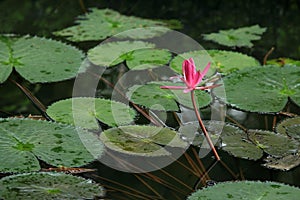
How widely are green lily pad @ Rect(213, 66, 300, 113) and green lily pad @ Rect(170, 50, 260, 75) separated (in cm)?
9

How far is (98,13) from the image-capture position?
2721 mm

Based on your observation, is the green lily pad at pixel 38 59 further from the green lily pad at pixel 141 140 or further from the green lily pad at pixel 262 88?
the green lily pad at pixel 262 88

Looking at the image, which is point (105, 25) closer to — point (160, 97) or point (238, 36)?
point (238, 36)

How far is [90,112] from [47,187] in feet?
1.36

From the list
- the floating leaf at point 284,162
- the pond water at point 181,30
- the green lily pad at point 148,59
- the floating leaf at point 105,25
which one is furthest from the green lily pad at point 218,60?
the floating leaf at point 284,162

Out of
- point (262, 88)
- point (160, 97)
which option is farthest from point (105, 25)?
point (262, 88)

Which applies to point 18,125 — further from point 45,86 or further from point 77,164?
point 45,86

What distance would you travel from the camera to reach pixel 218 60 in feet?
7.36

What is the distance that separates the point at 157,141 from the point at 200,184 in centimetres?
19

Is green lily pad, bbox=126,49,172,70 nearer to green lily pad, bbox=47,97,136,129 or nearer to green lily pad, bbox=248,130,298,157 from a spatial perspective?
green lily pad, bbox=47,97,136,129

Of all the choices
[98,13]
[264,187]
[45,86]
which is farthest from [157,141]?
[98,13]

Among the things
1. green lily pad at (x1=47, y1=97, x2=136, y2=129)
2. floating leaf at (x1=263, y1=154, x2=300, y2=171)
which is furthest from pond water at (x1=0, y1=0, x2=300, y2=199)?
green lily pad at (x1=47, y1=97, x2=136, y2=129)

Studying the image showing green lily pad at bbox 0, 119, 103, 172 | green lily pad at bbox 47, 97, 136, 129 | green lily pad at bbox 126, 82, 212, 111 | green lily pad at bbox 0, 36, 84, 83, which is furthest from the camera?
green lily pad at bbox 0, 36, 84, 83

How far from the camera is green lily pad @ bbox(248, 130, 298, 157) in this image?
5.39 feet
